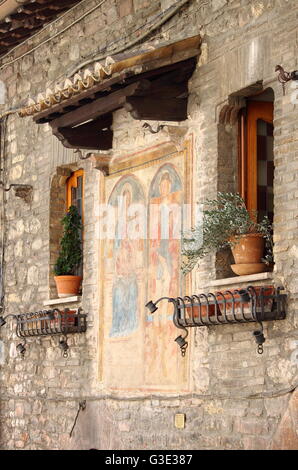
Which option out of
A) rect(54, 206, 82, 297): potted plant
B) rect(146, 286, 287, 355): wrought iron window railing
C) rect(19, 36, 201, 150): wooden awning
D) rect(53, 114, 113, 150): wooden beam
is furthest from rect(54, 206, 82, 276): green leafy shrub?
rect(146, 286, 287, 355): wrought iron window railing

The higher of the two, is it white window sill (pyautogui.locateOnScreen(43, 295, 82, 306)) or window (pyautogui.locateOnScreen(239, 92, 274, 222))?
window (pyautogui.locateOnScreen(239, 92, 274, 222))

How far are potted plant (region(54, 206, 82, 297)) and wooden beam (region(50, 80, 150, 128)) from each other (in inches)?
53.2

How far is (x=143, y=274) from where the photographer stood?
10914 millimetres

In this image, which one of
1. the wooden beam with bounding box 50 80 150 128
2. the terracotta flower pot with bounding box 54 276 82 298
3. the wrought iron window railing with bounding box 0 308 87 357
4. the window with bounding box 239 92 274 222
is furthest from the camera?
the terracotta flower pot with bounding box 54 276 82 298

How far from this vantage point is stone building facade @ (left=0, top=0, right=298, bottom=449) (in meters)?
8.90

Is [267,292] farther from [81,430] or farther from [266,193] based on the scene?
[81,430]

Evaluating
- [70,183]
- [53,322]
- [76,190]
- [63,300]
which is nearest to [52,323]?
[53,322]

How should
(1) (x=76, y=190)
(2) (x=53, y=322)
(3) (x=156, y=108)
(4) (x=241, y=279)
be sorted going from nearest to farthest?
(4) (x=241, y=279), (3) (x=156, y=108), (2) (x=53, y=322), (1) (x=76, y=190)

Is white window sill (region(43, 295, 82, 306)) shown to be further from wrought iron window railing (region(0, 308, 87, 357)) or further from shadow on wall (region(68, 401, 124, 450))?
shadow on wall (region(68, 401, 124, 450))

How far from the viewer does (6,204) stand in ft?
46.7

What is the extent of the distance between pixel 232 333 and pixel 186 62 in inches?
99.4

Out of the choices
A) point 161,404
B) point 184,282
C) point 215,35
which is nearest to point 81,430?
point 161,404

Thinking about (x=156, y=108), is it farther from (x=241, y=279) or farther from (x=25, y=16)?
(x=25, y=16)

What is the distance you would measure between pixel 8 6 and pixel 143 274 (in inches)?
158
